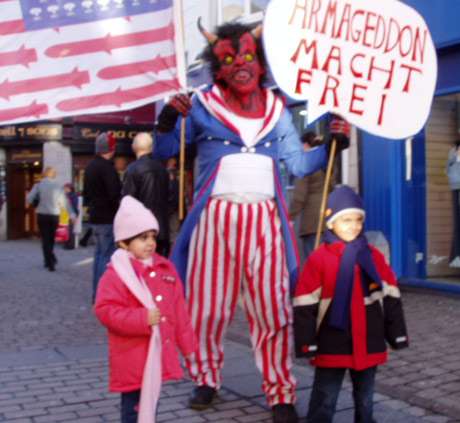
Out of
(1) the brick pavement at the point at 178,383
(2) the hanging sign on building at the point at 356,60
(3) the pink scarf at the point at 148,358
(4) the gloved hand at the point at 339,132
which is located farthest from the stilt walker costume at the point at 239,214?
(3) the pink scarf at the point at 148,358

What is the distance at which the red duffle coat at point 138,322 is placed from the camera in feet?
10.3

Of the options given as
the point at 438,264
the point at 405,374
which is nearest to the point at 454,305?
the point at 438,264

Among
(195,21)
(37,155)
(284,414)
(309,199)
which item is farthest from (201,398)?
(37,155)

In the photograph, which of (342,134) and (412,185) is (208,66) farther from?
(412,185)

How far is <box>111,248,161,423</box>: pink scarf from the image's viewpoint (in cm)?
319

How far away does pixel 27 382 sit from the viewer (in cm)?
485

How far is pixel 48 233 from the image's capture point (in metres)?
11.8

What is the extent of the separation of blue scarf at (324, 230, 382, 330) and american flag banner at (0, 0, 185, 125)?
159cm

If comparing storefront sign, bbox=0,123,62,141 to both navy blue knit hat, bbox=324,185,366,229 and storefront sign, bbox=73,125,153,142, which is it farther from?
navy blue knit hat, bbox=324,185,366,229

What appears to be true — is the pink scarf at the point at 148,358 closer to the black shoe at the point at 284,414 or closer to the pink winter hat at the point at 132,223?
the pink winter hat at the point at 132,223

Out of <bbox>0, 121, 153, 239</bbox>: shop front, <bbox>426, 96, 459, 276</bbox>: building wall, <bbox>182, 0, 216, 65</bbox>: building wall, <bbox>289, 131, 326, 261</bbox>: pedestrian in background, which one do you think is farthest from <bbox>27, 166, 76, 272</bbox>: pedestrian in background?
<bbox>0, 121, 153, 239</bbox>: shop front

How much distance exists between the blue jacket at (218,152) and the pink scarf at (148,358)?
0.85m

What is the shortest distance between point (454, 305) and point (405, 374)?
273 centimetres

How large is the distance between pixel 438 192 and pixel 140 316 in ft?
19.9
